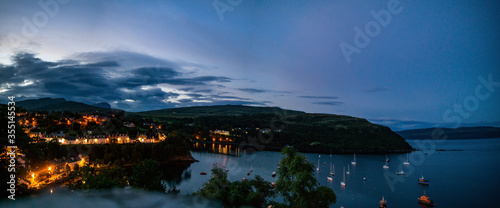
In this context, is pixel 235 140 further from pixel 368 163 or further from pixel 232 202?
pixel 232 202

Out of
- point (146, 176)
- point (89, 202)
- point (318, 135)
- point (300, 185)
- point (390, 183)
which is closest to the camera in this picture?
point (89, 202)

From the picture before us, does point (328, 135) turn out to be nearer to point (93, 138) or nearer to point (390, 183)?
point (390, 183)

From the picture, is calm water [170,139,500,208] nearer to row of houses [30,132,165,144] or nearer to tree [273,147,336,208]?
row of houses [30,132,165,144]

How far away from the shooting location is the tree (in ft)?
40.4

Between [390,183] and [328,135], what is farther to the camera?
[328,135]

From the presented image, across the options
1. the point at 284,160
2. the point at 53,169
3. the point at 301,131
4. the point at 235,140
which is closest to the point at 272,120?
the point at 301,131

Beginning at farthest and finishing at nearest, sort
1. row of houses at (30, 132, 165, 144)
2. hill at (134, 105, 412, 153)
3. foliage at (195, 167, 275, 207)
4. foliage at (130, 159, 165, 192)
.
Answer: hill at (134, 105, 412, 153), row of houses at (30, 132, 165, 144), foliage at (130, 159, 165, 192), foliage at (195, 167, 275, 207)

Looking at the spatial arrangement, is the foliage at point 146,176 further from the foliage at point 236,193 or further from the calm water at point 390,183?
the calm water at point 390,183

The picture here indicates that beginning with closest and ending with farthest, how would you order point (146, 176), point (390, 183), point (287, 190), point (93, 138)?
point (287, 190)
point (146, 176)
point (390, 183)
point (93, 138)

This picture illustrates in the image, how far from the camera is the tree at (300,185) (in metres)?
12.3

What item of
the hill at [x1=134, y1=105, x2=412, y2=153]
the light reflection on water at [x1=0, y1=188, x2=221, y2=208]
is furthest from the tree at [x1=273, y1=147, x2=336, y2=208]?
the hill at [x1=134, y1=105, x2=412, y2=153]

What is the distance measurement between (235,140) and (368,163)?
139ft

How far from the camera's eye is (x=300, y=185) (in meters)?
12.3

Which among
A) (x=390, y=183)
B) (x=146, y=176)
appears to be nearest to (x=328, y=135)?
(x=390, y=183)
